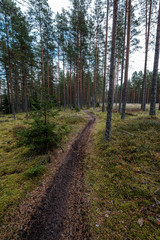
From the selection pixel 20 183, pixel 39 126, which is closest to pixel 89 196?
pixel 20 183

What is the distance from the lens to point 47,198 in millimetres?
3201

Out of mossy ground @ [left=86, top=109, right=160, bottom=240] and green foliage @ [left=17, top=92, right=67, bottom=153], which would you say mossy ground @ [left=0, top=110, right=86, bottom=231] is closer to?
green foliage @ [left=17, top=92, right=67, bottom=153]

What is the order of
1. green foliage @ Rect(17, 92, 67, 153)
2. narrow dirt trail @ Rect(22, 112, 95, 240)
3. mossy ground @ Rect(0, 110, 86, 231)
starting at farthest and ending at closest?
1. green foliage @ Rect(17, 92, 67, 153)
2. mossy ground @ Rect(0, 110, 86, 231)
3. narrow dirt trail @ Rect(22, 112, 95, 240)

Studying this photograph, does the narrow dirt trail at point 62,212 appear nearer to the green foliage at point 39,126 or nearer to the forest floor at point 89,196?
the forest floor at point 89,196

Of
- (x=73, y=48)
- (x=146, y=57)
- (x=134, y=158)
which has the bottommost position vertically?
(x=134, y=158)

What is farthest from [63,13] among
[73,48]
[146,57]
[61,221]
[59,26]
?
[61,221]

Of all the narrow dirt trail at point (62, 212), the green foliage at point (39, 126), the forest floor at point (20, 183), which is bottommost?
the narrow dirt trail at point (62, 212)

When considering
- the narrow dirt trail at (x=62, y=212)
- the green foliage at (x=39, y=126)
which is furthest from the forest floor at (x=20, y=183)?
the green foliage at (x=39, y=126)

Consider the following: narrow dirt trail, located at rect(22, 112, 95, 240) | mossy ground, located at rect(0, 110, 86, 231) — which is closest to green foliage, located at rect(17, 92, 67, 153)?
mossy ground, located at rect(0, 110, 86, 231)

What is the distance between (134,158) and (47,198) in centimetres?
421

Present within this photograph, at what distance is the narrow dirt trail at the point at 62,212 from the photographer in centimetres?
229

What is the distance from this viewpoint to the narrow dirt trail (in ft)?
7.52

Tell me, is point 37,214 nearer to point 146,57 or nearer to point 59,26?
point 146,57

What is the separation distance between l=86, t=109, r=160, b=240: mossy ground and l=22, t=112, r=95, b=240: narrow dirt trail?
337 millimetres
